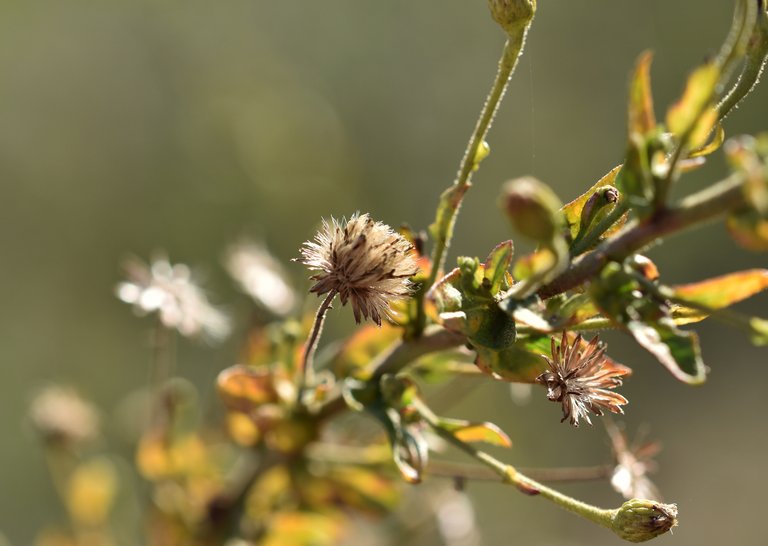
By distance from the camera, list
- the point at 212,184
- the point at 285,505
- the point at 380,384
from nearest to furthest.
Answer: the point at 380,384
the point at 285,505
the point at 212,184

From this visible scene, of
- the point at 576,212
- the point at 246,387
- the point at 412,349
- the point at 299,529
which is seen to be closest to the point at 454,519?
the point at 299,529

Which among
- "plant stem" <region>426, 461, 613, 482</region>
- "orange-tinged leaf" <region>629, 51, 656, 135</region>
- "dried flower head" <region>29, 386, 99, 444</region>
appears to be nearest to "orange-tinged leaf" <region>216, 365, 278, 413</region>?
"plant stem" <region>426, 461, 613, 482</region>

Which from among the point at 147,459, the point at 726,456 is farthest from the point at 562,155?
the point at 147,459

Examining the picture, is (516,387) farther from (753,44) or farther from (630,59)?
(630,59)

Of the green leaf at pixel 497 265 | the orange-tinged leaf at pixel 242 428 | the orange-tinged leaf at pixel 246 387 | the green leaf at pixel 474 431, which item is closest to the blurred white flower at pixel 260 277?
the orange-tinged leaf at pixel 242 428

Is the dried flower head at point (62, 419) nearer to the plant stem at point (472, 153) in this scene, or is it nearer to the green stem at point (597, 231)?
the plant stem at point (472, 153)
